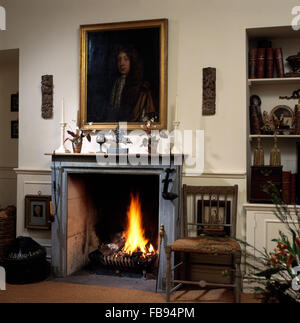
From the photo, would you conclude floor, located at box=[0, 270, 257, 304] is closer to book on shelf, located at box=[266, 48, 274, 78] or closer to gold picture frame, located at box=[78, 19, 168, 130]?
gold picture frame, located at box=[78, 19, 168, 130]

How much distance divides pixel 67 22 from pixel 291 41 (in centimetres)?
221

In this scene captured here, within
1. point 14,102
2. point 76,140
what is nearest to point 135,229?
point 76,140

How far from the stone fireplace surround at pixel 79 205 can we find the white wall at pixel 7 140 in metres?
1.45

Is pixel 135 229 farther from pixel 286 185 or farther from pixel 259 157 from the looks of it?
pixel 286 185

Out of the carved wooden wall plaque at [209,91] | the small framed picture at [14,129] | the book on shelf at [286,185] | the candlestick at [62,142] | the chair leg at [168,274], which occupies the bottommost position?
the chair leg at [168,274]

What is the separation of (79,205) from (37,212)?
1.49 ft

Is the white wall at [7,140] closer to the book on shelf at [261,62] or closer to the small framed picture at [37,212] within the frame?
the small framed picture at [37,212]

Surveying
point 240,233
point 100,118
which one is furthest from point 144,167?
point 240,233

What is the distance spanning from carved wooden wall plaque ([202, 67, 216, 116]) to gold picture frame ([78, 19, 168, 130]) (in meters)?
0.37

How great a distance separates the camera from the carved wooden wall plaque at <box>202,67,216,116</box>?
3.67m

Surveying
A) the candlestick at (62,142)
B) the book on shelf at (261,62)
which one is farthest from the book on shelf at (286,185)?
the candlestick at (62,142)

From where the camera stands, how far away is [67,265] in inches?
152

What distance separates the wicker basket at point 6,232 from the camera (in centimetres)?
423
